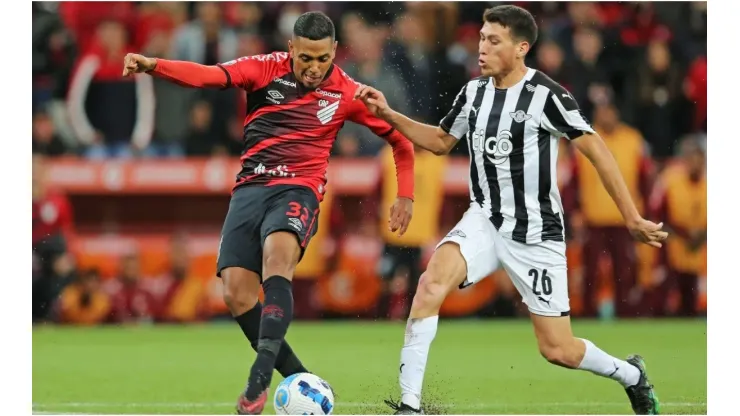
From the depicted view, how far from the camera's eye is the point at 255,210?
6832 mm

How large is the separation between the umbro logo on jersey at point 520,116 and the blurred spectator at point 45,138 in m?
8.89

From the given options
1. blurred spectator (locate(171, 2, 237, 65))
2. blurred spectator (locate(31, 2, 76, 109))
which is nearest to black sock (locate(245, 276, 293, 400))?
blurred spectator (locate(171, 2, 237, 65))

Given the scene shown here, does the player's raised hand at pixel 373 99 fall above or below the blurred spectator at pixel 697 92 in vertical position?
below

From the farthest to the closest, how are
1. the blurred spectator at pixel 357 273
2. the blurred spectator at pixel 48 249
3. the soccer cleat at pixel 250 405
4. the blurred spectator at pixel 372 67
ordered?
the blurred spectator at pixel 357 273 → the blurred spectator at pixel 48 249 → the blurred spectator at pixel 372 67 → the soccer cleat at pixel 250 405

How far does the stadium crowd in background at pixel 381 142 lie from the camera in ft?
42.9

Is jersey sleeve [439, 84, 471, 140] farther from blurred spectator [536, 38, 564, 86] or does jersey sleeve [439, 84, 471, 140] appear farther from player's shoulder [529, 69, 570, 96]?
blurred spectator [536, 38, 564, 86]

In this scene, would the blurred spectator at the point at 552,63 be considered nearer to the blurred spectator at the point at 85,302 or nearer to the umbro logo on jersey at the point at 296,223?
the blurred spectator at the point at 85,302

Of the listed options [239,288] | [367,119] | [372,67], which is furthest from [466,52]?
[239,288]

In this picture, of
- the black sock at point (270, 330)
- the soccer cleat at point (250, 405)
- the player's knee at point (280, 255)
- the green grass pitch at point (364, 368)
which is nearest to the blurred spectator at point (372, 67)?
the green grass pitch at point (364, 368)

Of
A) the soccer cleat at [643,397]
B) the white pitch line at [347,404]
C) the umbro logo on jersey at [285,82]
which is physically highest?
the umbro logo on jersey at [285,82]

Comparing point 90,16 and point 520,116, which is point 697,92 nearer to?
point 90,16

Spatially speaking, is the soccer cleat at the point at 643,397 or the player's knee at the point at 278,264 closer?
the player's knee at the point at 278,264

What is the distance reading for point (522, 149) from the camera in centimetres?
658

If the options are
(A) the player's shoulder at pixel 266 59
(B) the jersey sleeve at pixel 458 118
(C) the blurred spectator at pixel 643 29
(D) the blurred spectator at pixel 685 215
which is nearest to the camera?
(B) the jersey sleeve at pixel 458 118
